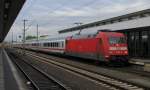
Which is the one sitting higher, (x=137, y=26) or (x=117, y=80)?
(x=137, y=26)

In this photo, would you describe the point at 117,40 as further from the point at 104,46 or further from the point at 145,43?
the point at 145,43

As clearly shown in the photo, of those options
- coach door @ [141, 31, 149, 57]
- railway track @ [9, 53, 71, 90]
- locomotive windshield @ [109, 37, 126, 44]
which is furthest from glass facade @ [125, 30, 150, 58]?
railway track @ [9, 53, 71, 90]

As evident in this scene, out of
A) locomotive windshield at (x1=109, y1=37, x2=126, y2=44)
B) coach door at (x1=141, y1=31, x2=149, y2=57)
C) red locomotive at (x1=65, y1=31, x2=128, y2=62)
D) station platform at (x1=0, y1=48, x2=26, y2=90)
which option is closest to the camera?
station platform at (x1=0, y1=48, x2=26, y2=90)

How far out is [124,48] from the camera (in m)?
27.0

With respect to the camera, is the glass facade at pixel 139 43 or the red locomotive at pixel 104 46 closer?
the red locomotive at pixel 104 46

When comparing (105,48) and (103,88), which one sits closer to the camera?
(103,88)

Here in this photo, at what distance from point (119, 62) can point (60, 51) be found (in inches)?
754

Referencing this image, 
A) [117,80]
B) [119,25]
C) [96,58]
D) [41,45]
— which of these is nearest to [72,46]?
[119,25]

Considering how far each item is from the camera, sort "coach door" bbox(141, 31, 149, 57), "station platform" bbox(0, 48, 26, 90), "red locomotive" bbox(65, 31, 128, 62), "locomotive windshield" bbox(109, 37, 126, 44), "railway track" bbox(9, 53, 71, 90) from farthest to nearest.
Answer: "coach door" bbox(141, 31, 149, 57) → "locomotive windshield" bbox(109, 37, 126, 44) → "red locomotive" bbox(65, 31, 128, 62) → "station platform" bbox(0, 48, 26, 90) → "railway track" bbox(9, 53, 71, 90)

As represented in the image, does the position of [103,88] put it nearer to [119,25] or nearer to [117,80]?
[117,80]

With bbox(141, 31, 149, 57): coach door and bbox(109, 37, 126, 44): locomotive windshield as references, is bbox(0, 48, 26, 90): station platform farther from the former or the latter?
bbox(141, 31, 149, 57): coach door

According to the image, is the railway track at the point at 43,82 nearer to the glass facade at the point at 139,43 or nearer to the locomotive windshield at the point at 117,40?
the locomotive windshield at the point at 117,40

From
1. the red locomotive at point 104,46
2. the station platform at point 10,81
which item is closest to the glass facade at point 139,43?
the red locomotive at point 104,46

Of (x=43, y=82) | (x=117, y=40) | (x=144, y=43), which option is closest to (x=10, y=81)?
(x=43, y=82)
